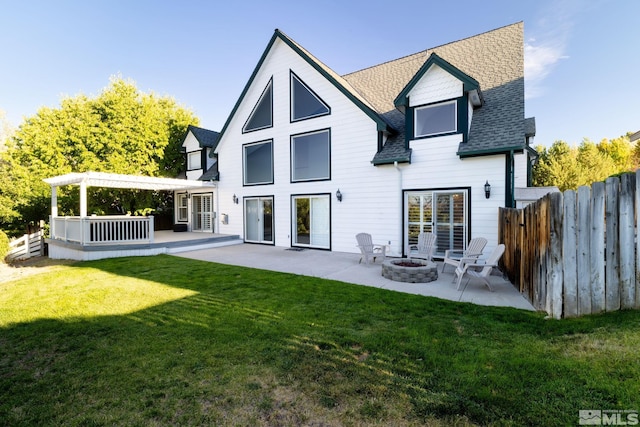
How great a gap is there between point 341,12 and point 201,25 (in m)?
6.96

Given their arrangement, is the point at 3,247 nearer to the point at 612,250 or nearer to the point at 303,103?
the point at 303,103

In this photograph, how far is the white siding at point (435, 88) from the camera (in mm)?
9516

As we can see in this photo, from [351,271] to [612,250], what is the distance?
5.49 metres

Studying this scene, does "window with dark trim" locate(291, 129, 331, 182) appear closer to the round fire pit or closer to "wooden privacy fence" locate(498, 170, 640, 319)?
the round fire pit

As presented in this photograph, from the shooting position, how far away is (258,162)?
14453mm

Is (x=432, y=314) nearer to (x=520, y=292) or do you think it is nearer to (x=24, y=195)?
(x=520, y=292)

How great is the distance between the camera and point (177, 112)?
20.2 m

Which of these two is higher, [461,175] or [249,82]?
[249,82]

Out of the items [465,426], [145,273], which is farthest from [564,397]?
[145,273]

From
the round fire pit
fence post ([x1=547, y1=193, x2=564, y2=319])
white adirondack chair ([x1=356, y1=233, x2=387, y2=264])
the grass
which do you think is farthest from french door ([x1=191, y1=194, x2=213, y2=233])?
fence post ([x1=547, y1=193, x2=564, y2=319])

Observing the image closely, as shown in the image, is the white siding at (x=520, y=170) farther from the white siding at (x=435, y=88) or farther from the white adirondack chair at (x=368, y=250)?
the white adirondack chair at (x=368, y=250)

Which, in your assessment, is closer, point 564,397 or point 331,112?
point 564,397

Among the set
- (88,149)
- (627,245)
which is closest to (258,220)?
(88,149)

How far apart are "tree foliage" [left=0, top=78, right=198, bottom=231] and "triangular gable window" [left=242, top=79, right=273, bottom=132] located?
297 inches
